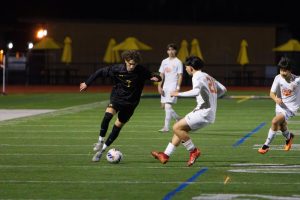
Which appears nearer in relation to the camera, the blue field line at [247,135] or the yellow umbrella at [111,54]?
the blue field line at [247,135]

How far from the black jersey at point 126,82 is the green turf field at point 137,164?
1.00 meters

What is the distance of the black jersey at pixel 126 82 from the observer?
14961 millimetres

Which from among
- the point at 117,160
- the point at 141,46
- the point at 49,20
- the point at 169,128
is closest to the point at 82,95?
the point at 141,46

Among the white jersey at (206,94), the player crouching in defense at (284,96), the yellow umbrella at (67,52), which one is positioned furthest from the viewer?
the yellow umbrella at (67,52)

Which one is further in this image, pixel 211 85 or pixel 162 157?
pixel 162 157

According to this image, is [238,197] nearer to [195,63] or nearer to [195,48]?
[195,63]

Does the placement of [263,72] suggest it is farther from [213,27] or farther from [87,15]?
[87,15]

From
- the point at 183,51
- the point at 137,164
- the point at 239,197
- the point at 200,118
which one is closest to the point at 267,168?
the point at 200,118

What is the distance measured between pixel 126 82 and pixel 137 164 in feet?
4.56

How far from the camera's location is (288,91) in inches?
636

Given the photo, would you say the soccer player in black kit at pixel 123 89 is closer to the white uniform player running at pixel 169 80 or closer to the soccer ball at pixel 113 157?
the soccer ball at pixel 113 157

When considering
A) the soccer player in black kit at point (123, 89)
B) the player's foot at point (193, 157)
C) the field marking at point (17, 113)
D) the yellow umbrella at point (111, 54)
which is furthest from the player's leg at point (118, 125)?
the yellow umbrella at point (111, 54)

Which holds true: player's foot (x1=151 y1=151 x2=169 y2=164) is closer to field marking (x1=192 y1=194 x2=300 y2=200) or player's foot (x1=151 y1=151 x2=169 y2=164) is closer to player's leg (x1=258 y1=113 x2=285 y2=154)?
player's leg (x1=258 y1=113 x2=285 y2=154)

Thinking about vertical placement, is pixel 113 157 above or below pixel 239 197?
below
